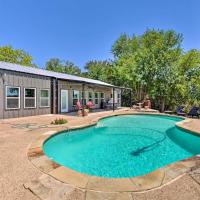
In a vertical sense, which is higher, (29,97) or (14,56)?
(14,56)

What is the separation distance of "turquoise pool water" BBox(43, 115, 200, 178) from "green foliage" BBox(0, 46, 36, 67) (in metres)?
27.4

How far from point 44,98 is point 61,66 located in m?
31.0

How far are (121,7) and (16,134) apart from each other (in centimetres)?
1651

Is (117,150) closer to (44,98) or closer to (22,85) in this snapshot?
(22,85)

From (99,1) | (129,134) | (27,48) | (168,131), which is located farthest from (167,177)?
(27,48)

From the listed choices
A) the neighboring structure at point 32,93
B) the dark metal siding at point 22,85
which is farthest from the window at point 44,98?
the dark metal siding at point 22,85

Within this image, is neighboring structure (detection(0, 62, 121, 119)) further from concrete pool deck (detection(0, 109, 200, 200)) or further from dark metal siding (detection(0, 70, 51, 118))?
concrete pool deck (detection(0, 109, 200, 200))

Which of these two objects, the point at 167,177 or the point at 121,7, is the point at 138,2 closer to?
the point at 121,7

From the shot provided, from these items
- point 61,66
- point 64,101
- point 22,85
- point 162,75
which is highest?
point 61,66

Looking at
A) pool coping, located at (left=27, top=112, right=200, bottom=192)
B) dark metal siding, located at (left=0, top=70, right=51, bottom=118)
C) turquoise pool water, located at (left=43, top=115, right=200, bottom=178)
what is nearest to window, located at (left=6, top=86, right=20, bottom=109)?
dark metal siding, located at (left=0, top=70, right=51, bottom=118)

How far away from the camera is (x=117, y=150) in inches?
250

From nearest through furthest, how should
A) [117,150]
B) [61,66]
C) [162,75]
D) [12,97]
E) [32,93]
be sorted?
[117,150] → [12,97] → [32,93] → [162,75] → [61,66]

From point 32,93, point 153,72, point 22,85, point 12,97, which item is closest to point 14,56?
point 32,93

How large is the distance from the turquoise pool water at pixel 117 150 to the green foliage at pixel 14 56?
27.4 m
